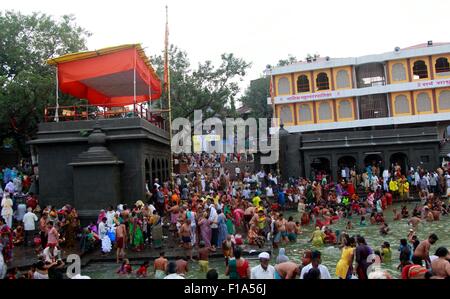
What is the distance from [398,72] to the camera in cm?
3316

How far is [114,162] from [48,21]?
16708mm

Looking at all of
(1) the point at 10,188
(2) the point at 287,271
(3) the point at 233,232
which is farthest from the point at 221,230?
(1) the point at 10,188

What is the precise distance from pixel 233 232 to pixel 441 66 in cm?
2644

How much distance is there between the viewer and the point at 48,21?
90.6 ft

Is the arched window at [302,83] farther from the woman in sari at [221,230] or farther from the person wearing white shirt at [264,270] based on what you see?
the person wearing white shirt at [264,270]

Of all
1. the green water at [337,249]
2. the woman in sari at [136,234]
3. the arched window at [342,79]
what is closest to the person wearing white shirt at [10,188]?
the woman in sari at [136,234]

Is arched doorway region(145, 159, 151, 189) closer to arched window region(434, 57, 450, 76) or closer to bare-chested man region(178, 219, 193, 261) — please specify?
bare-chested man region(178, 219, 193, 261)

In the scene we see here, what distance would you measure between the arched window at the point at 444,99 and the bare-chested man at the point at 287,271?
30105 mm

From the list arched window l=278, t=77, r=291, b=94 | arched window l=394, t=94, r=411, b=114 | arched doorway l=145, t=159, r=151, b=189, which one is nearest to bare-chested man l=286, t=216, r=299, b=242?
arched doorway l=145, t=159, r=151, b=189

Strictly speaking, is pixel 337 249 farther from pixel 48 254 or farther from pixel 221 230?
pixel 48 254

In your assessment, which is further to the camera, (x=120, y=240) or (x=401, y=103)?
(x=401, y=103)

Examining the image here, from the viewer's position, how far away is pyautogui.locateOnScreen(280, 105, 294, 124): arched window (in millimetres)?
35000

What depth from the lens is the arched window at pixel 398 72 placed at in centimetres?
3306
